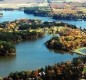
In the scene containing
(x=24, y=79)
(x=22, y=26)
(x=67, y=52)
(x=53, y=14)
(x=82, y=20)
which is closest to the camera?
(x=24, y=79)

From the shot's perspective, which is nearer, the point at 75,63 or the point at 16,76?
the point at 16,76

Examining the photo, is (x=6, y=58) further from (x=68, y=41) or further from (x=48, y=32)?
(x=48, y=32)

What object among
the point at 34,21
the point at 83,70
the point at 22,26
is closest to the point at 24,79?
the point at 83,70

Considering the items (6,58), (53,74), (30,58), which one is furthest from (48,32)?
(53,74)

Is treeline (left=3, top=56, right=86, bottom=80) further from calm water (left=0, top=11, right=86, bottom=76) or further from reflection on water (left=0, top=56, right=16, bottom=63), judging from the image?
reflection on water (left=0, top=56, right=16, bottom=63)

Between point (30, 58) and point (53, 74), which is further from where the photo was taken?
point (30, 58)

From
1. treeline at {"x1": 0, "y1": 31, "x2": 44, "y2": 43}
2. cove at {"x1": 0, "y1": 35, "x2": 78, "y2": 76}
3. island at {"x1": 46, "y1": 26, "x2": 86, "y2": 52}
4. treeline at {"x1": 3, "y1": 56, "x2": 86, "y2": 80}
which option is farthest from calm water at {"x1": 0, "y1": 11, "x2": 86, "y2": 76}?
treeline at {"x1": 3, "y1": 56, "x2": 86, "y2": 80}

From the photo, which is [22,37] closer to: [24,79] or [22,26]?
[22,26]

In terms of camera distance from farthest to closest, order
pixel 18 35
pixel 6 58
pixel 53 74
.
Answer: pixel 18 35 → pixel 6 58 → pixel 53 74

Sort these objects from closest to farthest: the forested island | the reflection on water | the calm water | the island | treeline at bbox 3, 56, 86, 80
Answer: treeline at bbox 3, 56, 86, 80 < the calm water < the reflection on water < the island < the forested island
